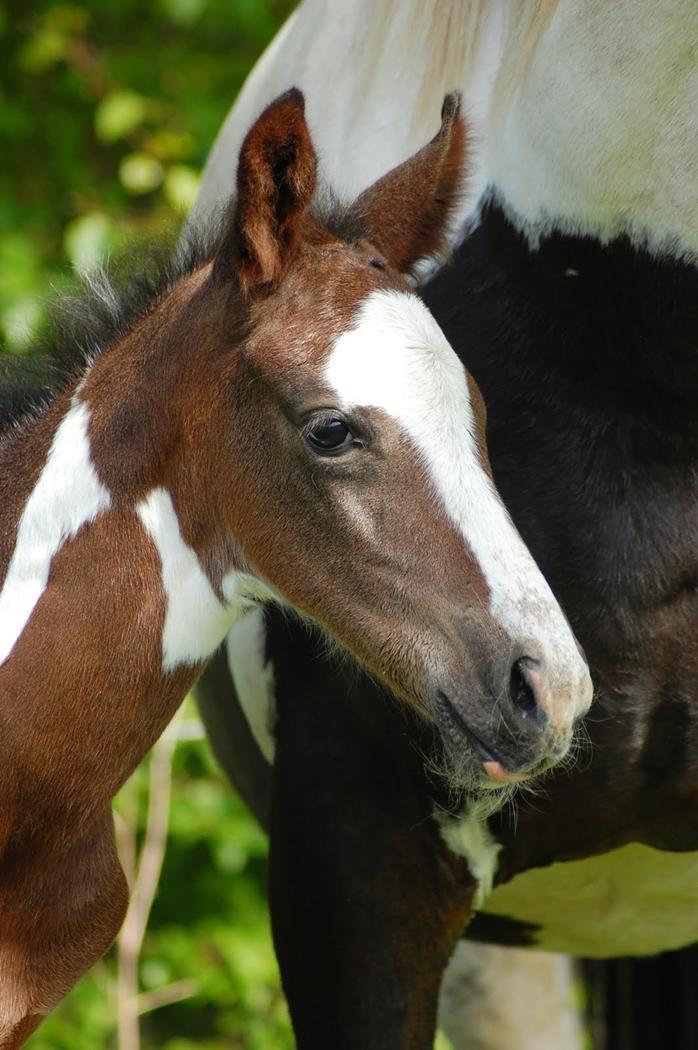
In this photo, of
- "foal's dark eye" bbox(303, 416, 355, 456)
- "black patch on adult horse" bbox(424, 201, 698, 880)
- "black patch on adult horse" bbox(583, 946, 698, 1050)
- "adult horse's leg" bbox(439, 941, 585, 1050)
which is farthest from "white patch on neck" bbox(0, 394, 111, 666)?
"black patch on adult horse" bbox(583, 946, 698, 1050)

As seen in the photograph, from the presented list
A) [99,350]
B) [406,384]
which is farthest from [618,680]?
[99,350]

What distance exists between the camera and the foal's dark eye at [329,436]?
5.97 ft

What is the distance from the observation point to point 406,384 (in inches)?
71.3

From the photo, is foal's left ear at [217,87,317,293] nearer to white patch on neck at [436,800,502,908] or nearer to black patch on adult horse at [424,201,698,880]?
black patch on adult horse at [424,201,698,880]

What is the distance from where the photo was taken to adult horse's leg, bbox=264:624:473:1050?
218 centimetres

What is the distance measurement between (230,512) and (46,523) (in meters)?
0.24

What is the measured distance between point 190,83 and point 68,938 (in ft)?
10.9

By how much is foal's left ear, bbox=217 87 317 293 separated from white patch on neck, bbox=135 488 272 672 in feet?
1.01

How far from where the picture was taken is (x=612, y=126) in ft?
6.54

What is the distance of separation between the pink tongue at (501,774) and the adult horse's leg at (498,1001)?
145 centimetres

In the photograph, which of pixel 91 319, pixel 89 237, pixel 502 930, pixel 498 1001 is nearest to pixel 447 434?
pixel 91 319

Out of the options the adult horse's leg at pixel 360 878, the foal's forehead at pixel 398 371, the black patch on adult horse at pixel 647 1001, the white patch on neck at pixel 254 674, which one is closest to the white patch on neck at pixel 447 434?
the foal's forehead at pixel 398 371

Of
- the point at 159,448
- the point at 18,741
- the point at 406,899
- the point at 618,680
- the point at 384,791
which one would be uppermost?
the point at 159,448

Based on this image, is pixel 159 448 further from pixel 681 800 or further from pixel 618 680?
pixel 681 800
